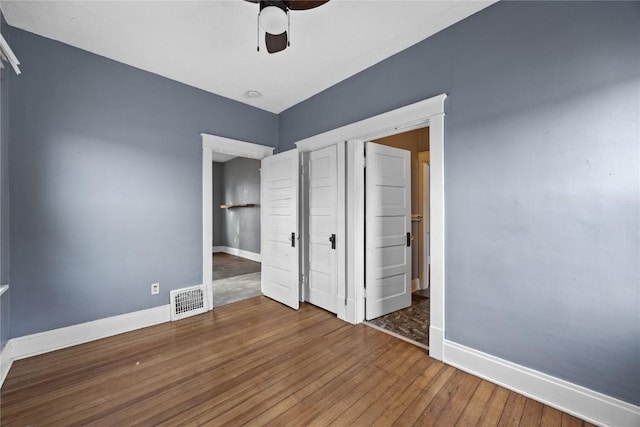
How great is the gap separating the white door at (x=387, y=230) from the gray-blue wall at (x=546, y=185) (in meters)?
0.98

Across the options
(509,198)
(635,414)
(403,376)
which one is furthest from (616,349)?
(403,376)

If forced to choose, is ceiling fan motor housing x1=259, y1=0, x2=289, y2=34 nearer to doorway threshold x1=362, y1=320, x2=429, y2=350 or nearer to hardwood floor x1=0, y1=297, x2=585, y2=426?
hardwood floor x1=0, y1=297, x2=585, y2=426

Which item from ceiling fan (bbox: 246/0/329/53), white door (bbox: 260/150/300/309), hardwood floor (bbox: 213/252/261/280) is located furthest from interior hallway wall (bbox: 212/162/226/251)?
ceiling fan (bbox: 246/0/329/53)

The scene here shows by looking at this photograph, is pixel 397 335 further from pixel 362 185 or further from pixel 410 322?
pixel 362 185

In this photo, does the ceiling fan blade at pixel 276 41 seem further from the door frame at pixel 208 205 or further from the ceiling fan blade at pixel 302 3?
the door frame at pixel 208 205

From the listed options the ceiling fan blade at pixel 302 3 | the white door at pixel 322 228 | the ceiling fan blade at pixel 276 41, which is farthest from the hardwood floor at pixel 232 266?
the ceiling fan blade at pixel 302 3

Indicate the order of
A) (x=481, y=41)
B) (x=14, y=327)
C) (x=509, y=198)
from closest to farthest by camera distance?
(x=509, y=198) < (x=481, y=41) < (x=14, y=327)

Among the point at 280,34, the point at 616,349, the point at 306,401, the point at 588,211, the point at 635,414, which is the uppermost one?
the point at 280,34

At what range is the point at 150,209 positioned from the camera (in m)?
3.03

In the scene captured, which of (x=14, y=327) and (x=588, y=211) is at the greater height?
(x=588, y=211)

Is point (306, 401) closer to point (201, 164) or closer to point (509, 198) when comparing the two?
point (509, 198)

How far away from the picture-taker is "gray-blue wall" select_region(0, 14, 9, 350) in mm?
2158

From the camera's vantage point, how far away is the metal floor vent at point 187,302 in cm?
315

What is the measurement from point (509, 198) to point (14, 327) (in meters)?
4.32
